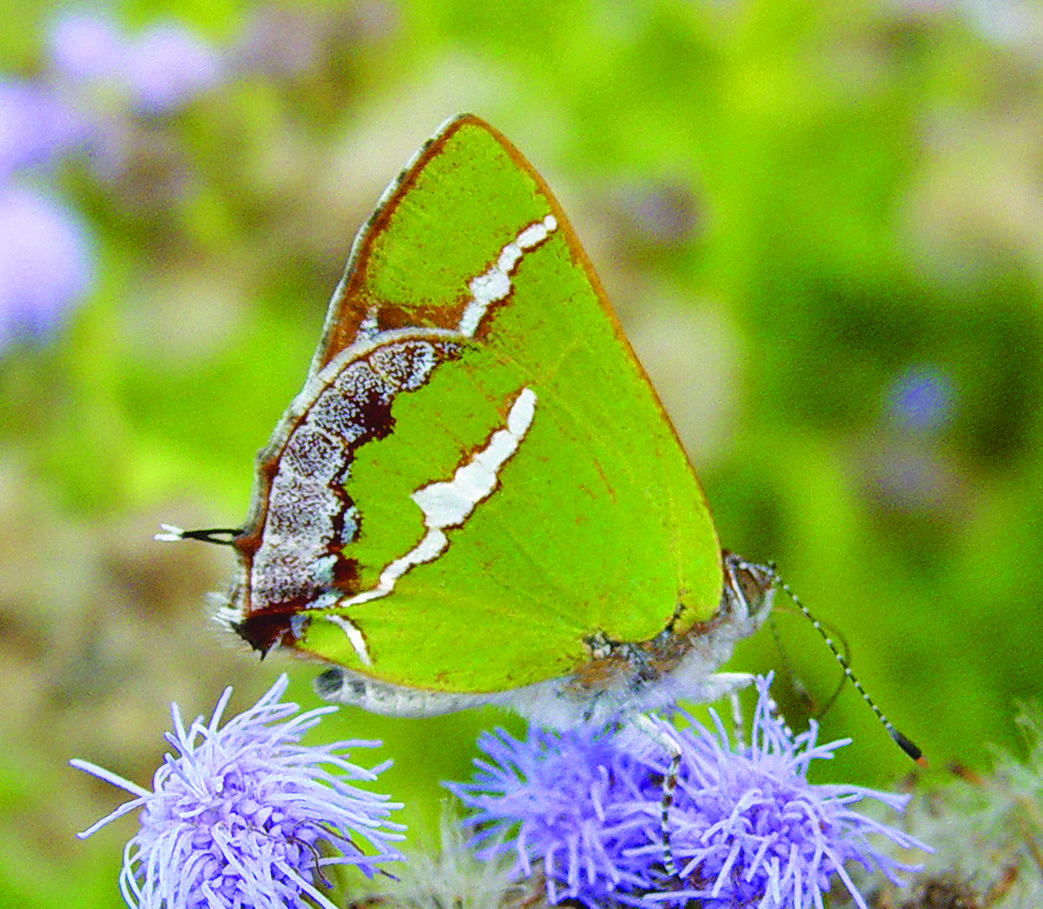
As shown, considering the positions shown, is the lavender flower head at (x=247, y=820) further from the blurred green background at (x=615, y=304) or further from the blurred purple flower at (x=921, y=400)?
the blurred purple flower at (x=921, y=400)

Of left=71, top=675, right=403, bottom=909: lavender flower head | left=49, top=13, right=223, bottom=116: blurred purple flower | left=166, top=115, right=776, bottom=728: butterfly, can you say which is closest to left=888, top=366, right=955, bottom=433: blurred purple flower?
left=166, top=115, right=776, bottom=728: butterfly

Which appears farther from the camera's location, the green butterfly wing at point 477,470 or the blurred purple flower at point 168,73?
the blurred purple flower at point 168,73

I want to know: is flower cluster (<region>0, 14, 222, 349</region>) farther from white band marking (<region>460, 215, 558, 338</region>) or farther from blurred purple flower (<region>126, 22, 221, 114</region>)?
white band marking (<region>460, 215, 558, 338</region>)

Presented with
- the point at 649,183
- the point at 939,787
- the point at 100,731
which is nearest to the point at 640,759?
the point at 939,787

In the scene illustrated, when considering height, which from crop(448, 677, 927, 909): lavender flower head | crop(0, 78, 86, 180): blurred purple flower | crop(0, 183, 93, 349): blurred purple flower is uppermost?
crop(0, 78, 86, 180): blurred purple flower

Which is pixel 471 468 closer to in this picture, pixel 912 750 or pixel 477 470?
pixel 477 470

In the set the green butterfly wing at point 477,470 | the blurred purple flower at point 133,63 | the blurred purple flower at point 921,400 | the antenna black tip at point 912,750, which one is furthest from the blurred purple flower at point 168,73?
the antenna black tip at point 912,750
